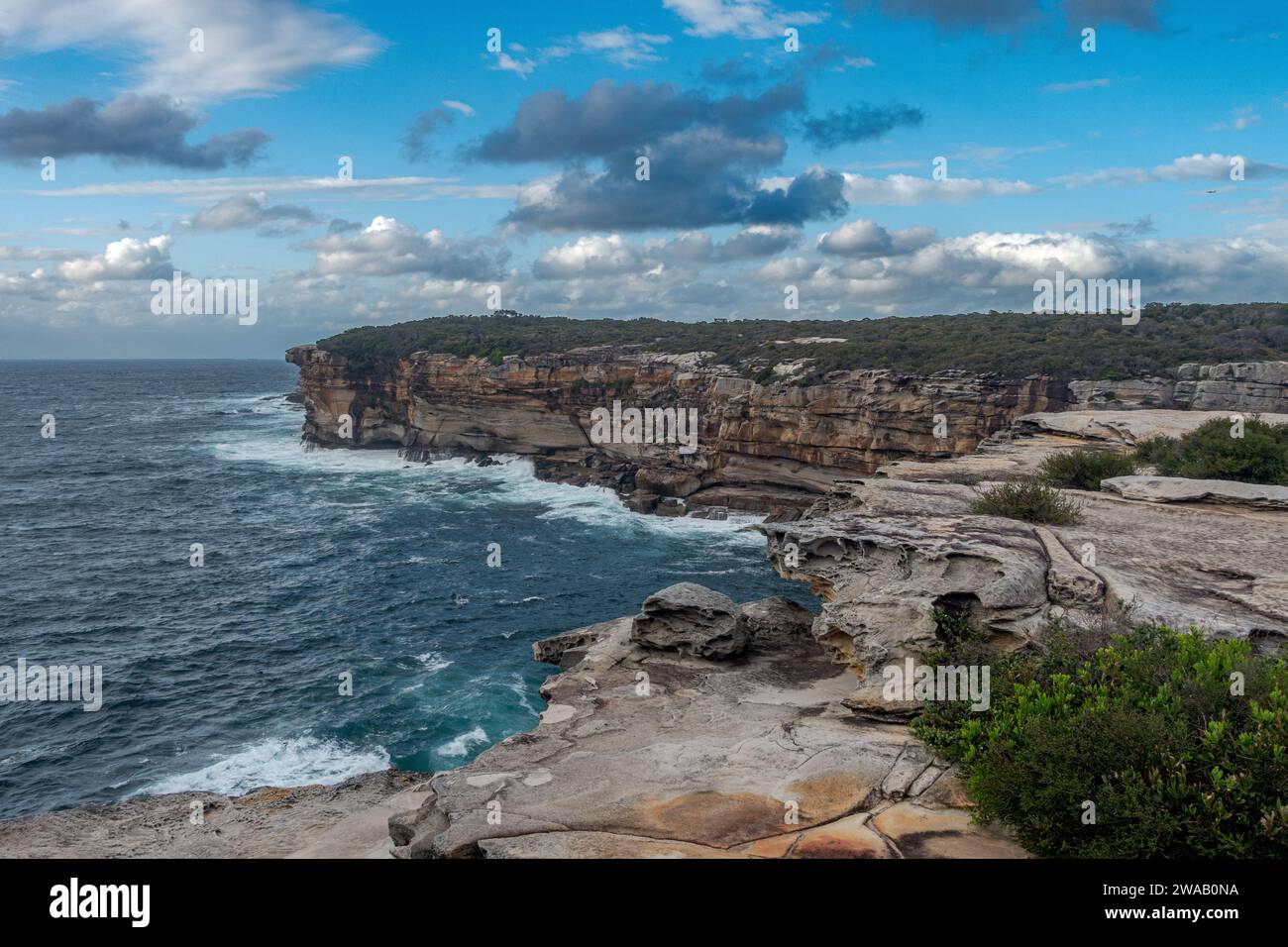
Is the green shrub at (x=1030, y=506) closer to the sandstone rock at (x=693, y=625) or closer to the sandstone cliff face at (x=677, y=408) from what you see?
the sandstone rock at (x=693, y=625)

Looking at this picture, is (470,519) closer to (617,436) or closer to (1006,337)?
(617,436)

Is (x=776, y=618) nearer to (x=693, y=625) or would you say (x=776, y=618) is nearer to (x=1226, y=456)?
(x=693, y=625)

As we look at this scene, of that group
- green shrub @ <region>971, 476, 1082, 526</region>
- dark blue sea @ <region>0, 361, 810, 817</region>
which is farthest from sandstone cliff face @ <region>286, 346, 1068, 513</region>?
green shrub @ <region>971, 476, 1082, 526</region>

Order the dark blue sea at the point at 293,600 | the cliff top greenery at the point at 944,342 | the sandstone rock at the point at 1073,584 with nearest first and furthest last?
the sandstone rock at the point at 1073,584 < the dark blue sea at the point at 293,600 < the cliff top greenery at the point at 944,342

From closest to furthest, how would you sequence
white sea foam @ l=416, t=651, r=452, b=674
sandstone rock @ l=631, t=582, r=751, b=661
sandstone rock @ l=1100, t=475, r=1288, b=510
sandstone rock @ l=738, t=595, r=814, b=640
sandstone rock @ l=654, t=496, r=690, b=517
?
sandstone rock @ l=1100, t=475, r=1288, b=510 < sandstone rock @ l=631, t=582, r=751, b=661 < sandstone rock @ l=738, t=595, r=814, b=640 < white sea foam @ l=416, t=651, r=452, b=674 < sandstone rock @ l=654, t=496, r=690, b=517

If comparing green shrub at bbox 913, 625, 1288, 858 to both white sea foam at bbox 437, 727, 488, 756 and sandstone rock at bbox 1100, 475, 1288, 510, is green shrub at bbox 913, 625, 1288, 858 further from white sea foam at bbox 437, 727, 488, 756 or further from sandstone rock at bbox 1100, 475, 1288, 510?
white sea foam at bbox 437, 727, 488, 756

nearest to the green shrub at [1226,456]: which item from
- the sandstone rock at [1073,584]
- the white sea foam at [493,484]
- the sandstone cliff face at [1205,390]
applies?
the sandstone rock at [1073,584]
